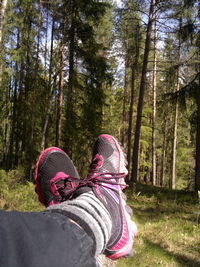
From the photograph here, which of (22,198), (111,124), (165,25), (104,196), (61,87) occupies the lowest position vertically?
(22,198)

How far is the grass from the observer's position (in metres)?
2.57

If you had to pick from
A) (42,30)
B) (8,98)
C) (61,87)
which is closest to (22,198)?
(61,87)

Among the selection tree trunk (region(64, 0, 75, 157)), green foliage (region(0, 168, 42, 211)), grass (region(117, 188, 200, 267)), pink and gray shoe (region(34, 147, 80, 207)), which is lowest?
green foliage (region(0, 168, 42, 211))

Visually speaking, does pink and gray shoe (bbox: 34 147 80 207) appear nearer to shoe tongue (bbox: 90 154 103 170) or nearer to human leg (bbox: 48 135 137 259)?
shoe tongue (bbox: 90 154 103 170)

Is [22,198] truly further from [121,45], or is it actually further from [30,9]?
[121,45]

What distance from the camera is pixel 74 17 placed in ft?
33.0

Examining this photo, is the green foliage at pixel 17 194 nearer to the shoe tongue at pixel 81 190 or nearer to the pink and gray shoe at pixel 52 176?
the pink and gray shoe at pixel 52 176

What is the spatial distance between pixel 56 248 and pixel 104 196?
36.4 inches

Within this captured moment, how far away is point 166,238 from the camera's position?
311cm

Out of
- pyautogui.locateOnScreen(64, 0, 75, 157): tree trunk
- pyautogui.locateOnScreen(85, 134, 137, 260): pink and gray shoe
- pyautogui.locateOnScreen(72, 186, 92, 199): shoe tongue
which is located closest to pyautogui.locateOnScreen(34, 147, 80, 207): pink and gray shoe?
pyautogui.locateOnScreen(85, 134, 137, 260): pink and gray shoe

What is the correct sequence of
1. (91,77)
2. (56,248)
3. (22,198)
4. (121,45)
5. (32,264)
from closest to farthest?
(32,264) < (56,248) < (22,198) < (91,77) < (121,45)

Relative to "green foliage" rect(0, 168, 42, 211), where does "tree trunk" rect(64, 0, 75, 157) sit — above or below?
above

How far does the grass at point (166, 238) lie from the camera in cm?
257

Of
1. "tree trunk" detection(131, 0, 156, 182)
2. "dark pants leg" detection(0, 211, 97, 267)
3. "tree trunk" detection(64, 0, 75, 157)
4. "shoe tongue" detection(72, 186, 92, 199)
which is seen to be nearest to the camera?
"dark pants leg" detection(0, 211, 97, 267)
